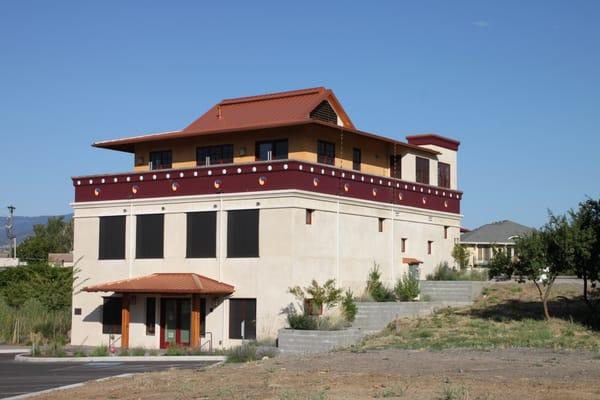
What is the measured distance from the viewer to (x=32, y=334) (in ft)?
143

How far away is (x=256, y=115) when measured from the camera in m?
44.8

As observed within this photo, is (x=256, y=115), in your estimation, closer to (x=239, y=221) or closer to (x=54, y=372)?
(x=239, y=221)

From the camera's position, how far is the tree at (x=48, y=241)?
110m

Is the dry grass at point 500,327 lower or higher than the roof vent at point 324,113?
lower

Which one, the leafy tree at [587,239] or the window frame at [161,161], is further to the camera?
the window frame at [161,161]

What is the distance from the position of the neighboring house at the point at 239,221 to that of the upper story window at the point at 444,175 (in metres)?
2.99

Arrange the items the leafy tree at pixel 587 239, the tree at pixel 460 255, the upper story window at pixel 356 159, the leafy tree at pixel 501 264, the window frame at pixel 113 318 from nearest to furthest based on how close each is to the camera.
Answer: the leafy tree at pixel 587 239 → the leafy tree at pixel 501 264 → the window frame at pixel 113 318 → the upper story window at pixel 356 159 → the tree at pixel 460 255

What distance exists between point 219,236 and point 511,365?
58.7 feet

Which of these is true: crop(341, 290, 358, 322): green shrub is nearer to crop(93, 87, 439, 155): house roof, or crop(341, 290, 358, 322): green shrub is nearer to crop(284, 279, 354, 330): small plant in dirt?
crop(284, 279, 354, 330): small plant in dirt

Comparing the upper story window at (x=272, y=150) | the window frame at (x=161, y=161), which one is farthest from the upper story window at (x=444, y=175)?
the window frame at (x=161, y=161)

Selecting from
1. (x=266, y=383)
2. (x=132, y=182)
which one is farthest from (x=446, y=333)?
(x=132, y=182)

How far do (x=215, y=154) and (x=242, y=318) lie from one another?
8881 mm

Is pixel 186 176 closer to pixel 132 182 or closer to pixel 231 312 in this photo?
pixel 132 182

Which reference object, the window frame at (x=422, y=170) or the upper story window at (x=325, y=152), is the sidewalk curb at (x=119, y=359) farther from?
the window frame at (x=422, y=170)
